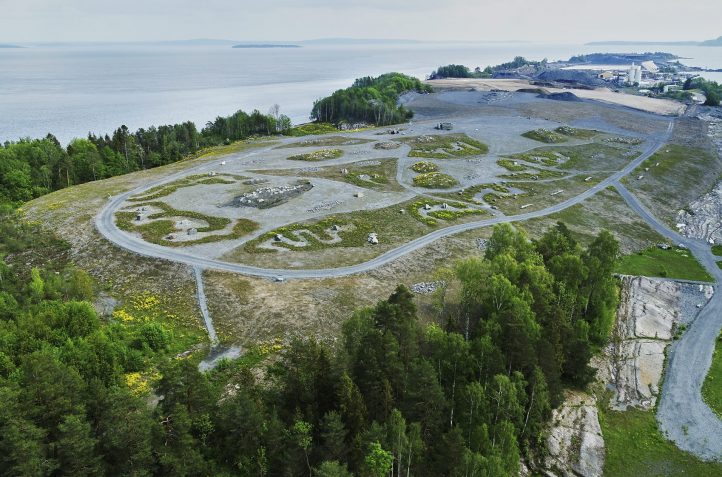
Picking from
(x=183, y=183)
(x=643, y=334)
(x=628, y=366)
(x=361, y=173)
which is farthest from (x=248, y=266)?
(x=643, y=334)

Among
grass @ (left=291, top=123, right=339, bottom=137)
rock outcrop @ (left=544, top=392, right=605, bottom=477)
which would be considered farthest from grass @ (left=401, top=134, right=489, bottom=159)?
rock outcrop @ (left=544, top=392, right=605, bottom=477)

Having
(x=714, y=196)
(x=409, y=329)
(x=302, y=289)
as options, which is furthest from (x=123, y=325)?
(x=714, y=196)

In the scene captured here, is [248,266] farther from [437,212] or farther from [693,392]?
[693,392]

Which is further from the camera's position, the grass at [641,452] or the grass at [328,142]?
the grass at [328,142]

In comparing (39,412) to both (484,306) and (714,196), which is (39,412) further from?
(714,196)

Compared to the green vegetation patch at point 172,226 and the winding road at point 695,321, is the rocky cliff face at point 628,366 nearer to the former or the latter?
the winding road at point 695,321

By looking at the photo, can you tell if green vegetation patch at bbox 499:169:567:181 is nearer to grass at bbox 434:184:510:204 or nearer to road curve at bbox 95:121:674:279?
grass at bbox 434:184:510:204

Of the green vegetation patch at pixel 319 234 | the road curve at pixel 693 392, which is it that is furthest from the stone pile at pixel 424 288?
the road curve at pixel 693 392
